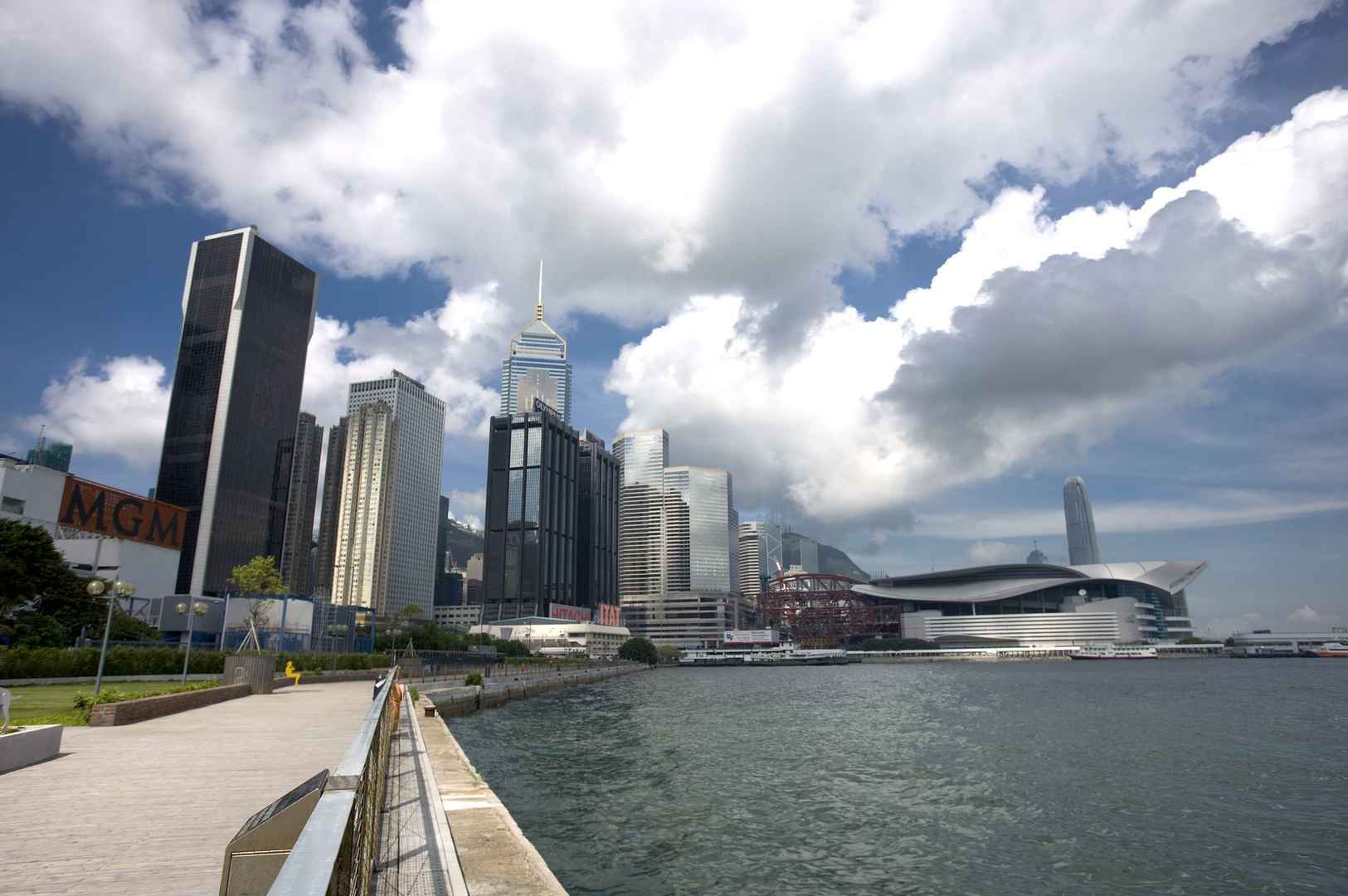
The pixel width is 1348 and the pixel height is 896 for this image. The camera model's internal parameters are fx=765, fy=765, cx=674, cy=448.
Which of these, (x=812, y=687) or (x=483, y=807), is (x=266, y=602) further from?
(x=483, y=807)

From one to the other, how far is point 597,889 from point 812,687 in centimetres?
8881

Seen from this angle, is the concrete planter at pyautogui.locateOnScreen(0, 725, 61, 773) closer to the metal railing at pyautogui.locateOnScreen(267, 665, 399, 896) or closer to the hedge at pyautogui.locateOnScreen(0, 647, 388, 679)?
the metal railing at pyautogui.locateOnScreen(267, 665, 399, 896)

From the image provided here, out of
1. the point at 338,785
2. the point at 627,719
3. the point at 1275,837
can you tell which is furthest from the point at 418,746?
the point at 627,719

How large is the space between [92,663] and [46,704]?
2152cm

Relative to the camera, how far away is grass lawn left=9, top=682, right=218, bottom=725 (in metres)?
22.3

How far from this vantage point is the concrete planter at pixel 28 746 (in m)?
14.4

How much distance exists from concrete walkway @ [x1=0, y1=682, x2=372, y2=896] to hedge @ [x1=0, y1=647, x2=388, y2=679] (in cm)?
2832

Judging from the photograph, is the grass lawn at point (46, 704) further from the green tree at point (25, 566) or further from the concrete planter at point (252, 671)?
the green tree at point (25, 566)

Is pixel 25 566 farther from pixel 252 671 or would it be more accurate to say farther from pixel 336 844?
pixel 336 844

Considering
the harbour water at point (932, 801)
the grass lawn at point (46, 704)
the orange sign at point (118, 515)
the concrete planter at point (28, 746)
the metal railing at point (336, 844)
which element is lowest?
the harbour water at point (932, 801)

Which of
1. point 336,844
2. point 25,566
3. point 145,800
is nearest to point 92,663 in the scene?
point 25,566

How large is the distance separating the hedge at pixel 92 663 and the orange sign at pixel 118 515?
237ft

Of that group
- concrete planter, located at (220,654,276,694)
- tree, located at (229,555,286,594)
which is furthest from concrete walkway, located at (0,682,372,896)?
tree, located at (229,555,286,594)

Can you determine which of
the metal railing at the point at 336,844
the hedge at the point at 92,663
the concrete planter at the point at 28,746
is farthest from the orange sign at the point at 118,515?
the metal railing at the point at 336,844
